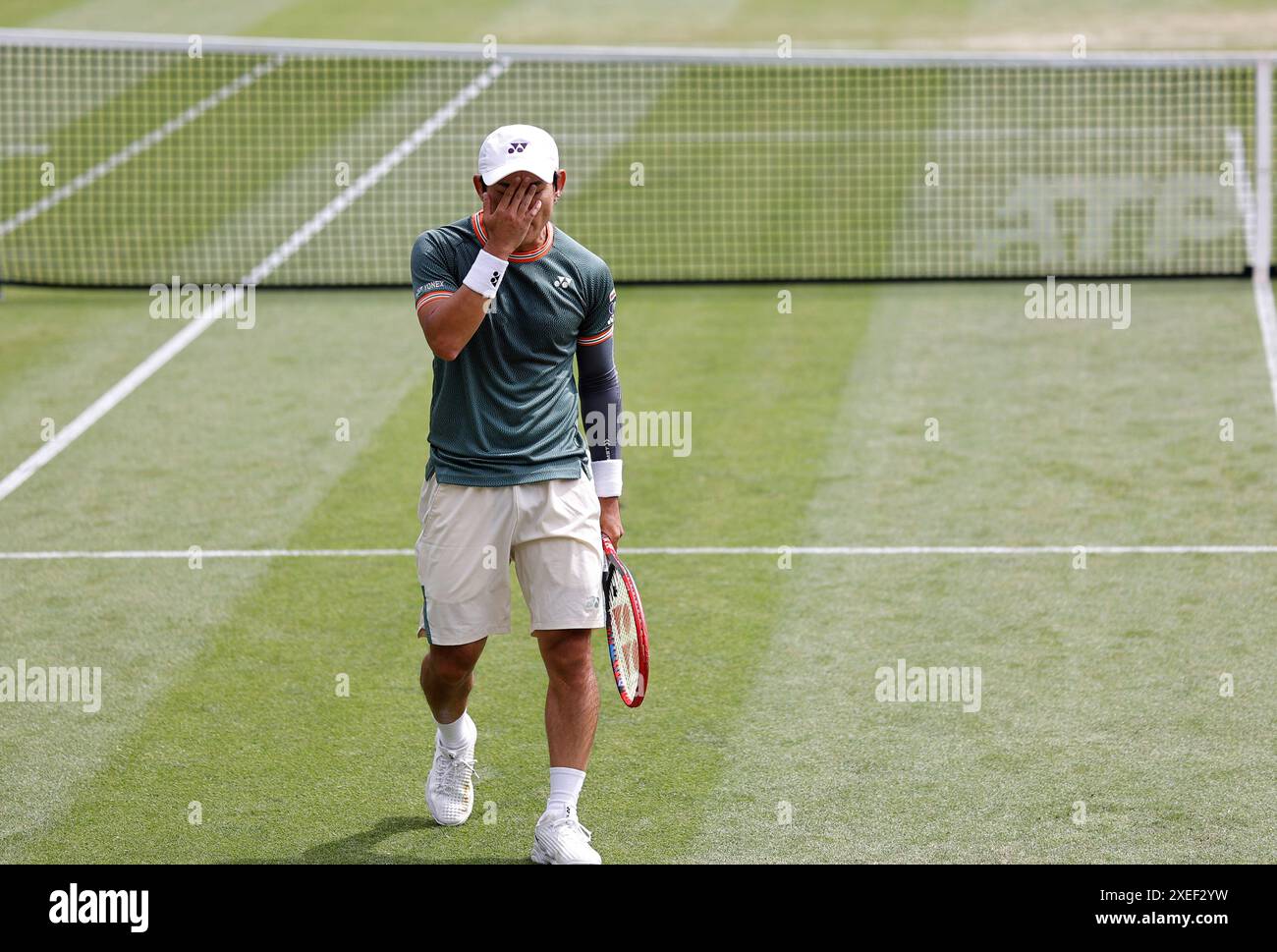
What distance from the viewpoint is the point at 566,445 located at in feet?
21.4

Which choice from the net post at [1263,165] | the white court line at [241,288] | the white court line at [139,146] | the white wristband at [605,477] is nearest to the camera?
the white wristband at [605,477]

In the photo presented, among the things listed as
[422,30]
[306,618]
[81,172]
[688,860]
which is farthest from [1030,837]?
[422,30]

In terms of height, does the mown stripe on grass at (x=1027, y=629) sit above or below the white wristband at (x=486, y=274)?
below

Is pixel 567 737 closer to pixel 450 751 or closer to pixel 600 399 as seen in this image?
pixel 450 751

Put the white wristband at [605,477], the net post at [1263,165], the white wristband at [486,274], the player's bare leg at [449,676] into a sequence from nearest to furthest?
the white wristband at [486,274]
the player's bare leg at [449,676]
the white wristband at [605,477]
the net post at [1263,165]

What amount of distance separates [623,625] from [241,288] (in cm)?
940

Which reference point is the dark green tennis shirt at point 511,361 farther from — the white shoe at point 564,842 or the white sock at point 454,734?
the white shoe at point 564,842

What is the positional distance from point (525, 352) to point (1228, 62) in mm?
11115

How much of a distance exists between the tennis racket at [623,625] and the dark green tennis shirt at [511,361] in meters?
0.42

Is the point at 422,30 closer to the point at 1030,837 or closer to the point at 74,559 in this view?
the point at 74,559

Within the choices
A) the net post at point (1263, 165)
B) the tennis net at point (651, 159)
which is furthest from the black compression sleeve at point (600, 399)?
the net post at point (1263, 165)

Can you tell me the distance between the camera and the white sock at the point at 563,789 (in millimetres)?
6383

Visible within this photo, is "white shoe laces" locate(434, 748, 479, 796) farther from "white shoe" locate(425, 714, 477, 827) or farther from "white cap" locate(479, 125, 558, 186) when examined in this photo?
"white cap" locate(479, 125, 558, 186)

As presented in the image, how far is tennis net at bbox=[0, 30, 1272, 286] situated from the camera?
51.5ft
